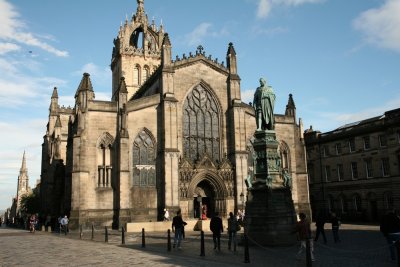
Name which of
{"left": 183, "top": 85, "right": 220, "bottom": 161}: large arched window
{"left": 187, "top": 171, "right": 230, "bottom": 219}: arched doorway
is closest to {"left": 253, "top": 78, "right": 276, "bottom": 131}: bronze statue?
{"left": 187, "top": 171, "right": 230, "bottom": 219}: arched doorway

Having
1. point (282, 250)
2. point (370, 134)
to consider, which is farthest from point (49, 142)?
point (282, 250)

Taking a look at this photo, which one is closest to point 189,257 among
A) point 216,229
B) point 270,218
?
point 216,229

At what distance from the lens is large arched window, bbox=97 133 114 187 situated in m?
32.6

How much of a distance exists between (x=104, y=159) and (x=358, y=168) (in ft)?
90.0

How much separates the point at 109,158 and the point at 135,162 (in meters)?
2.15

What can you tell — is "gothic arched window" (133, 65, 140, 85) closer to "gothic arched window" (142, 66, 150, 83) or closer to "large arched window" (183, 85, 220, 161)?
"gothic arched window" (142, 66, 150, 83)

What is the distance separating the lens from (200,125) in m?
37.0

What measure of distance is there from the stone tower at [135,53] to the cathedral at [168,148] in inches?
646

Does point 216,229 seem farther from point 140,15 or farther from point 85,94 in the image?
point 140,15

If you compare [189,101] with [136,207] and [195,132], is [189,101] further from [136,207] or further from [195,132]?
[136,207]

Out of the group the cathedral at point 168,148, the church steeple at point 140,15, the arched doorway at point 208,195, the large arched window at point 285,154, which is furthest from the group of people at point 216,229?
the church steeple at point 140,15

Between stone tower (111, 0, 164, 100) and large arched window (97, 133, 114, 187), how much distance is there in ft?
76.5

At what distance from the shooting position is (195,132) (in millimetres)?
36594

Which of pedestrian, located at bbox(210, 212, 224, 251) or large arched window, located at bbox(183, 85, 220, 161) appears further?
large arched window, located at bbox(183, 85, 220, 161)
